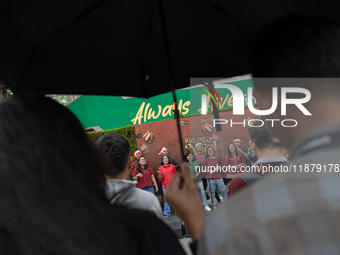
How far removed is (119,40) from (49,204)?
4.80 feet

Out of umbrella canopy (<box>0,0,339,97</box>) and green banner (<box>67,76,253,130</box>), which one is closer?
umbrella canopy (<box>0,0,339,97</box>)

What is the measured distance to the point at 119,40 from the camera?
1.86 metres

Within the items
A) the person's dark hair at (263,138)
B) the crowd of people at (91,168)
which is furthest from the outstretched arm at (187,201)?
the person's dark hair at (263,138)

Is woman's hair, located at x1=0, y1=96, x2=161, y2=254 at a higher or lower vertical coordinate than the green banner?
lower

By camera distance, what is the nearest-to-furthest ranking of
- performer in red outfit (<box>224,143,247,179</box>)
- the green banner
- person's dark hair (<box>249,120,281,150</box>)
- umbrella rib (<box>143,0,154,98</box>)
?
umbrella rib (<box>143,0,154,98</box>), person's dark hair (<box>249,120,281,150</box>), performer in red outfit (<box>224,143,247,179</box>), the green banner

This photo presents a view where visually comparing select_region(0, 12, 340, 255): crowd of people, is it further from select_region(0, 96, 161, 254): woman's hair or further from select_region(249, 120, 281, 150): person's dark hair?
select_region(249, 120, 281, 150): person's dark hair

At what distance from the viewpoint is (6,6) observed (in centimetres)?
127

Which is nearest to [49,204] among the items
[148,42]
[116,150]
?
[116,150]

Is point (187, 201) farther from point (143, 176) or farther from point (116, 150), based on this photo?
point (143, 176)

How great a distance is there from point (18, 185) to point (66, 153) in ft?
0.50

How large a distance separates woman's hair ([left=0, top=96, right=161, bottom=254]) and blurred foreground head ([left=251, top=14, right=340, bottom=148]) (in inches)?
Result: 21.2

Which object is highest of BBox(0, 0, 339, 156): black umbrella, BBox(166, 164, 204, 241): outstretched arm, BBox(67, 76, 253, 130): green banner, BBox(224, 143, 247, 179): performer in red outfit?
BBox(67, 76, 253, 130): green banner

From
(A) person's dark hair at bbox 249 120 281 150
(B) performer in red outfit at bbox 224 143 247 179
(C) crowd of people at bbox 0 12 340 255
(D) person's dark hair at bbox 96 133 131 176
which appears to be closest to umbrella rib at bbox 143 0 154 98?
(D) person's dark hair at bbox 96 133 131 176

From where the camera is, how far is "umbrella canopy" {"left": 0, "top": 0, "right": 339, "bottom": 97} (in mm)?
1435
